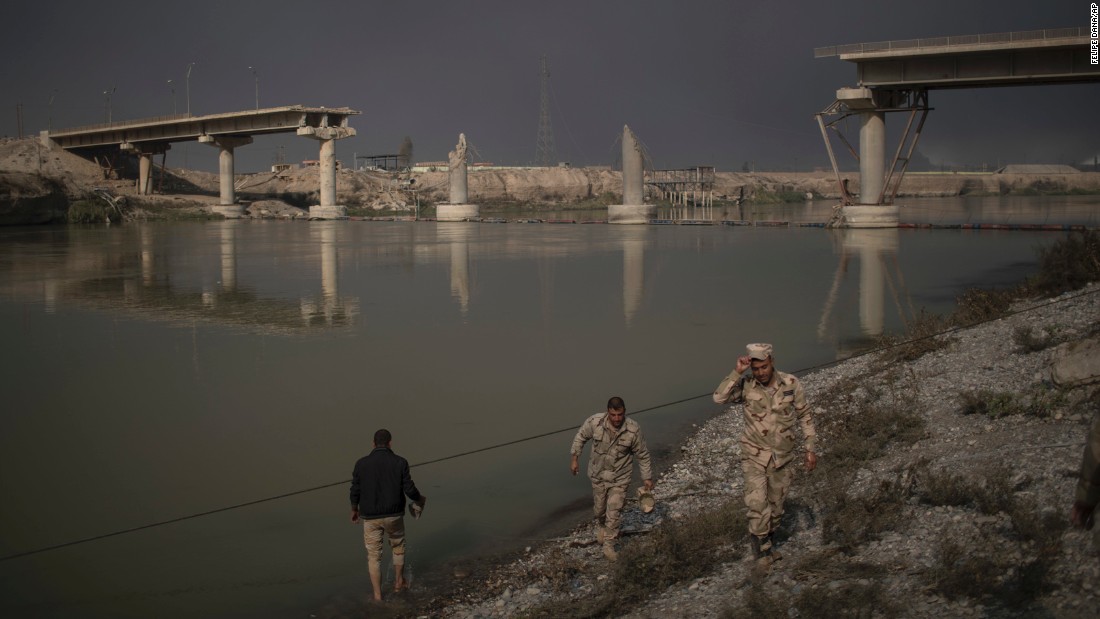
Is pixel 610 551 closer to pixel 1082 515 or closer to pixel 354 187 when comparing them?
pixel 1082 515

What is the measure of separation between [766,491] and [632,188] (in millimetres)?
59446

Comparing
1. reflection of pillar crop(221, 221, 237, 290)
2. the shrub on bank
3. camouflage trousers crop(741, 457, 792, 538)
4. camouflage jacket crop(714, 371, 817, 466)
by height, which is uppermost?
the shrub on bank

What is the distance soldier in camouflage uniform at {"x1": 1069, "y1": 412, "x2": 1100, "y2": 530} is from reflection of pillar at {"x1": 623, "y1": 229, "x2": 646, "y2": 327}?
1470 cm

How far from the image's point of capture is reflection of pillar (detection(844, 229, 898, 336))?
806 inches

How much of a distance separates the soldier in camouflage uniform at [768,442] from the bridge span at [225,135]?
72.2 m

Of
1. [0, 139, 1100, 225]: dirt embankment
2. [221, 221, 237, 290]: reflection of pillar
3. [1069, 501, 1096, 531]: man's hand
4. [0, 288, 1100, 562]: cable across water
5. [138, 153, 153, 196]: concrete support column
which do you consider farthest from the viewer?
[138, 153, 153, 196]: concrete support column

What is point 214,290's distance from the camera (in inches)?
1053

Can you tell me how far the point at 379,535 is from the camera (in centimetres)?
723

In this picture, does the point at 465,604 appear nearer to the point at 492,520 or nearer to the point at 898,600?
the point at 492,520

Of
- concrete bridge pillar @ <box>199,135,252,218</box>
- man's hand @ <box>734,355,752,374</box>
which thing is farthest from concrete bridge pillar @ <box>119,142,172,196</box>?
man's hand @ <box>734,355,752,374</box>

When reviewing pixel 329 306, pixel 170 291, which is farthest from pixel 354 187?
pixel 329 306

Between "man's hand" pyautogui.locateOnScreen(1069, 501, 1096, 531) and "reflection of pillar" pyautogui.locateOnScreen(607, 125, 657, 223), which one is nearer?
"man's hand" pyautogui.locateOnScreen(1069, 501, 1096, 531)

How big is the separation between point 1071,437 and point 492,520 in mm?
5064

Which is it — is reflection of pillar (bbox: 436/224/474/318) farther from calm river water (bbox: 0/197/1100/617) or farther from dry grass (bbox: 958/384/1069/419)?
dry grass (bbox: 958/384/1069/419)
